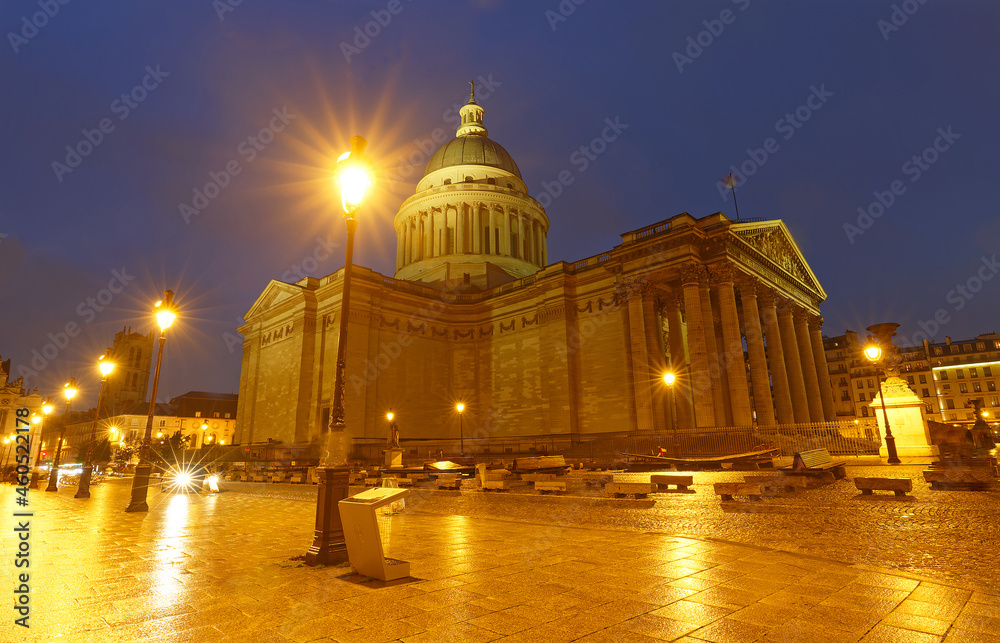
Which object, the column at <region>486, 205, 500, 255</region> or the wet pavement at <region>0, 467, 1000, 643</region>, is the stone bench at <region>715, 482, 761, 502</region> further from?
the column at <region>486, 205, 500, 255</region>

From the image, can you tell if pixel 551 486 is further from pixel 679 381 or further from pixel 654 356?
pixel 679 381

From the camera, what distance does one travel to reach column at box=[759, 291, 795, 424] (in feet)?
109

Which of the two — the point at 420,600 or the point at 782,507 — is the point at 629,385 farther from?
the point at 420,600

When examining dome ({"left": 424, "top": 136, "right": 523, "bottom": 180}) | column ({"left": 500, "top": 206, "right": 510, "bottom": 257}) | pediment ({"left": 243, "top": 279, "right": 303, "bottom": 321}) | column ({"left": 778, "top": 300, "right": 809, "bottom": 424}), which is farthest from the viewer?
dome ({"left": 424, "top": 136, "right": 523, "bottom": 180})

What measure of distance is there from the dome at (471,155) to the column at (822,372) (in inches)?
1351

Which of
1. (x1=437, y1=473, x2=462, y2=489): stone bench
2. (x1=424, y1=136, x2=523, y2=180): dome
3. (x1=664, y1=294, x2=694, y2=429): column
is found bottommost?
(x1=437, y1=473, x2=462, y2=489): stone bench

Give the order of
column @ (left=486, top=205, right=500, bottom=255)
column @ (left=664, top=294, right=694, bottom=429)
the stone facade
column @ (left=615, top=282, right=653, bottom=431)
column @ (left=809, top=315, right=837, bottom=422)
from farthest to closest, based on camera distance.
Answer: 1. column @ (left=486, top=205, right=500, bottom=255)
2. column @ (left=809, top=315, right=837, bottom=422)
3. column @ (left=664, top=294, right=694, bottom=429)
4. column @ (left=615, top=282, right=653, bottom=431)
5. the stone facade

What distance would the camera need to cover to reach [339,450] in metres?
6.93

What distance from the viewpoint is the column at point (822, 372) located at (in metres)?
39.0

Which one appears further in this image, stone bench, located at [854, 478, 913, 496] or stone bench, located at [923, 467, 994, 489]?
stone bench, located at [923, 467, 994, 489]

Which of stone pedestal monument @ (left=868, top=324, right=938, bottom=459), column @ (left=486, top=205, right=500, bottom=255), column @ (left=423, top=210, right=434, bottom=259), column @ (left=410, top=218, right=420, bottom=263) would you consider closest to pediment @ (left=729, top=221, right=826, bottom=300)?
stone pedestal monument @ (left=868, top=324, right=938, bottom=459)

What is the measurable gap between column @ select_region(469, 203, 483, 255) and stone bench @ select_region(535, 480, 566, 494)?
37925mm

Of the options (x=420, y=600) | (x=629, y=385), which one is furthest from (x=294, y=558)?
(x=629, y=385)

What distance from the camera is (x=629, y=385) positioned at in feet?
110
